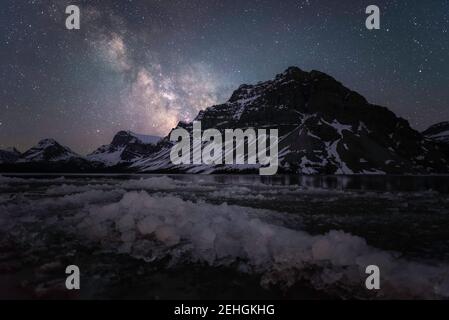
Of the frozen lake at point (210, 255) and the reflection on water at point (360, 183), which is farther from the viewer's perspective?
the reflection on water at point (360, 183)

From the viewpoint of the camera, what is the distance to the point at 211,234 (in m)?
12.5

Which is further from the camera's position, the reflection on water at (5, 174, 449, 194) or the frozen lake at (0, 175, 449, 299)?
the reflection on water at (5, 174, 449, 194)

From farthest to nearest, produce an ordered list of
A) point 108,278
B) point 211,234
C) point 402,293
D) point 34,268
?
point 211,234, point 34,268, point 108,278, point 402,293

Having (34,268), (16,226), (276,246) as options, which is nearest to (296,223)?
(276,246)

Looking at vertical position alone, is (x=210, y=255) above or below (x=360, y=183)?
above

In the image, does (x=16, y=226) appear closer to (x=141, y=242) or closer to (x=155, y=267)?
(x=141, y=242)

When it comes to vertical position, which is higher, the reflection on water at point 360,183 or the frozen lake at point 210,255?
the frozen lake at point 210,255

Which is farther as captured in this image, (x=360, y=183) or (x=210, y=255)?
(x=360, y=183)

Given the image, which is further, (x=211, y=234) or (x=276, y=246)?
(x=211, y=234)

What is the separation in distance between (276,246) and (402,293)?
441cm

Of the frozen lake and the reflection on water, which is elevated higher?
the frozen lake

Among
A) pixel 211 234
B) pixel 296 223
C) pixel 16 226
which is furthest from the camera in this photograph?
pixel 296 223
